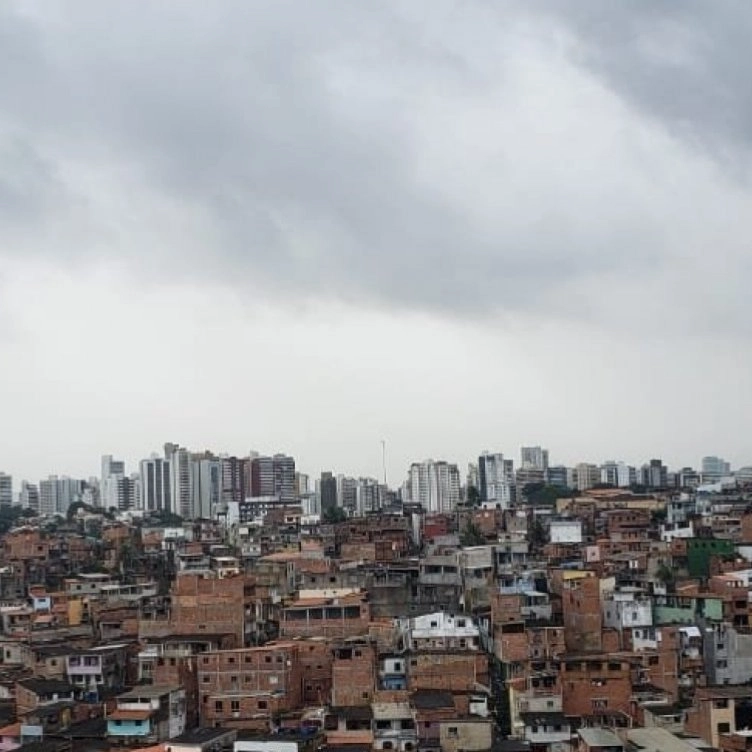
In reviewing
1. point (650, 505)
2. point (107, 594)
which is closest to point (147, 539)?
point (107, 594)

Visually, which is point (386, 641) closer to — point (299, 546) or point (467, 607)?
point (467, 607)

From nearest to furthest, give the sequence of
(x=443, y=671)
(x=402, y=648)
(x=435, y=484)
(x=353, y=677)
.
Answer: (x=443, y=671) < (x=353, y=677) < (x=402, y=648) < (x=435, y=484)

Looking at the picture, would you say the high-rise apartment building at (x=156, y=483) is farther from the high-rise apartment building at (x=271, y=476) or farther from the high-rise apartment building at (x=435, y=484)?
the high-rise apartment building at (x=435, y=484)

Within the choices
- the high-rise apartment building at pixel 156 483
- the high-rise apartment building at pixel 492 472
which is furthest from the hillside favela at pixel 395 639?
the high-rise apartment building at pixel 156 483

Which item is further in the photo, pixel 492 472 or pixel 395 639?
pixel 492 472

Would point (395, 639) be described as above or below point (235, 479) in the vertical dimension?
below

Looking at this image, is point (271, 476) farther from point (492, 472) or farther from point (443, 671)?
point (443, 671)

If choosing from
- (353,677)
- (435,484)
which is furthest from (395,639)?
(435,484)
